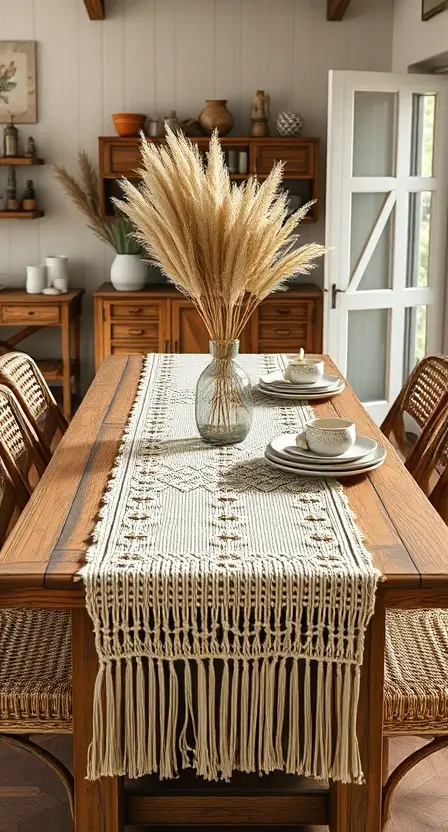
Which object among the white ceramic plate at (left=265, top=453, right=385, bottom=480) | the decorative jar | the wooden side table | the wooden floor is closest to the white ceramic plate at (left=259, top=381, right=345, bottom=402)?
the white ceramic plate at (left=265, top=453, right=385, bottom=480)

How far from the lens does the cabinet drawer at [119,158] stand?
18.6ft

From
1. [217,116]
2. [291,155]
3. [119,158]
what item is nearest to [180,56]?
[217,116]

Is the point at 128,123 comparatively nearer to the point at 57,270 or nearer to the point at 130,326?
the point at 57,270

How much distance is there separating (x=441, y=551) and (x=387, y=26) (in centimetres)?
477

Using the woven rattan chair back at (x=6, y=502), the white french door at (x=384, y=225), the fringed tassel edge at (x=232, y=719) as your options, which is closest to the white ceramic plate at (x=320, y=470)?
the fringed tassel edge at (x=232, y=719)

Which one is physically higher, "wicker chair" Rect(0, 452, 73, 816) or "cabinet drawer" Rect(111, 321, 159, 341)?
"cabinet drawer" Rect(111, 321, 159, 341)

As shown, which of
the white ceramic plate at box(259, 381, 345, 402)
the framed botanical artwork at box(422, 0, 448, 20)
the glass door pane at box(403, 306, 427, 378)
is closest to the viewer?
the white ceramic plate at box(259, 381, 345, 402)

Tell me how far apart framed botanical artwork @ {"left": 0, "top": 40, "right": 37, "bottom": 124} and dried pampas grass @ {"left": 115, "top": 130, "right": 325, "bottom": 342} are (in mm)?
3890

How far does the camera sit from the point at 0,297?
18.2 ft

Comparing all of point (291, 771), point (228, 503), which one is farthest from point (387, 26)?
point (291, 771)

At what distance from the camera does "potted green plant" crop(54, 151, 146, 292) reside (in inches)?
224

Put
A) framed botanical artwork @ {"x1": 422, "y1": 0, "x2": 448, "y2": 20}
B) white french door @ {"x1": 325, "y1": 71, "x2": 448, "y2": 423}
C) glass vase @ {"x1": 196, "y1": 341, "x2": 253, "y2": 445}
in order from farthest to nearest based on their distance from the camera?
white french door @ {"x1": 325, "y1": 71, "x2": 448, "y2": 423} → framed botanical artwork @ {"x1": 422, "y1": 0, "x2": 448, "y2": 20} → glass vase @ {"x1": 196, "y1": 341, "x2": 253, "y2": 445}

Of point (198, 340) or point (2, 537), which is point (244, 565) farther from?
point (198, 340)

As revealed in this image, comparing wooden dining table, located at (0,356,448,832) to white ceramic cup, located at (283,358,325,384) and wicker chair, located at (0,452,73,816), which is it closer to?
wicker chair, located at (0,452,73,816)
